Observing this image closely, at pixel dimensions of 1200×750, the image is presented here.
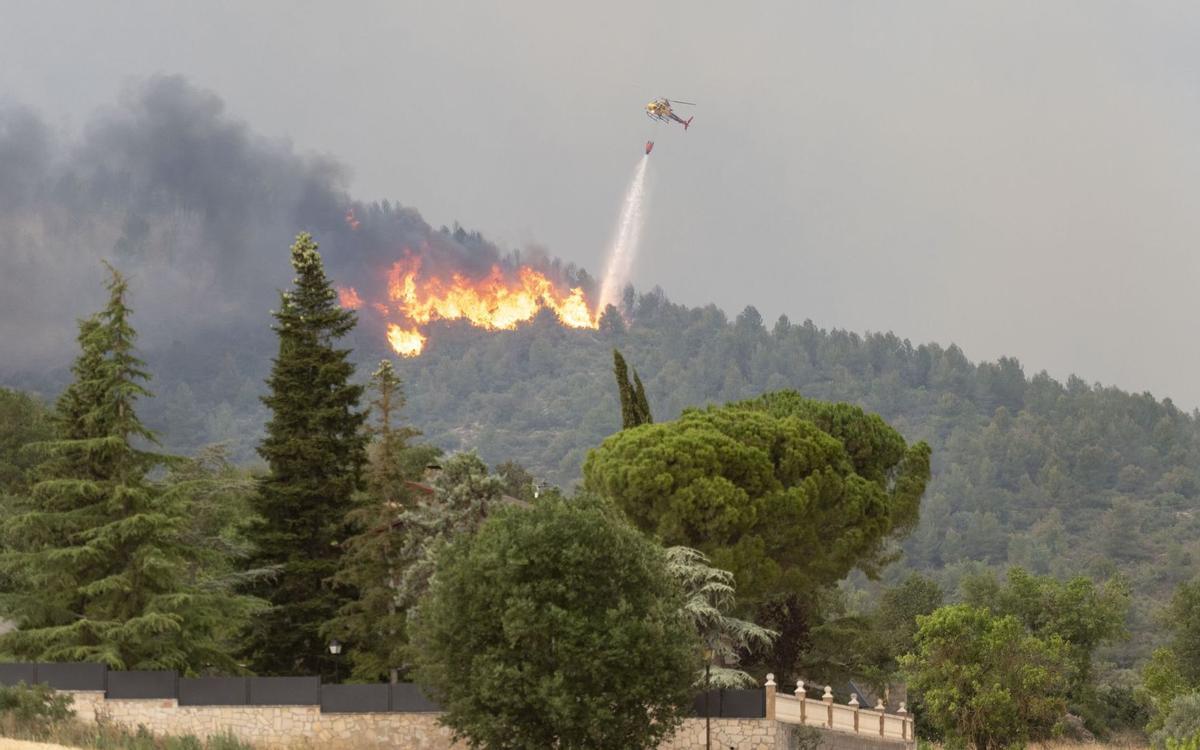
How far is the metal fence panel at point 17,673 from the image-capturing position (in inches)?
2205

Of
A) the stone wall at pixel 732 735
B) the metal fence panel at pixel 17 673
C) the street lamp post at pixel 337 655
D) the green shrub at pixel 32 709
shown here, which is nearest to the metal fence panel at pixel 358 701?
the street lamp post at pixel 337 655

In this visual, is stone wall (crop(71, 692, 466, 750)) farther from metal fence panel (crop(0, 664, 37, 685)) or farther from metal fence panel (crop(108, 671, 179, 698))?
metal fence panel (crop(0, 664, 37, 685))

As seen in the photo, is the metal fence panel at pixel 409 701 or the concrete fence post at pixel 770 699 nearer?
the metal fence panel at pixel 409 701

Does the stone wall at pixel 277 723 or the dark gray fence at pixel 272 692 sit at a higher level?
the dark gray fence at pixel 272 692

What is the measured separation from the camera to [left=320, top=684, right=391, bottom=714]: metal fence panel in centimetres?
5669

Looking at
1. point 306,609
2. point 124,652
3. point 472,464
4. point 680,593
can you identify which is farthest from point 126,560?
point 680,593

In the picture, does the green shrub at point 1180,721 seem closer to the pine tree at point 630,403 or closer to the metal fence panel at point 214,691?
the pine tree at point 630,403

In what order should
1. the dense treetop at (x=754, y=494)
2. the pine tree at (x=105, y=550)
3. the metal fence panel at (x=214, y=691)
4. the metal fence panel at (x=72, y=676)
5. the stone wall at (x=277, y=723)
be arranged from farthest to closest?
the dense treetop at (x=754, y=494) < the pine tree at (x=105, y=550) < the metal fence panel at (x=214, y=691) < the metal fence panel at (x=72, y=676) < the stone wall at (x=277, y=723)

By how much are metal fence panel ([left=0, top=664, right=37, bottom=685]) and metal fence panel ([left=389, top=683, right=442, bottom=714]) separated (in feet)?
36.4

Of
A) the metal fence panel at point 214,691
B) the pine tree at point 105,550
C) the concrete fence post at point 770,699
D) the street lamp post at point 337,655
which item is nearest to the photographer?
the metal fence panel at point 214,691

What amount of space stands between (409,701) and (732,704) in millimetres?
10195

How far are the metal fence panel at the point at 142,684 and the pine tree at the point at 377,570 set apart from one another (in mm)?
7957

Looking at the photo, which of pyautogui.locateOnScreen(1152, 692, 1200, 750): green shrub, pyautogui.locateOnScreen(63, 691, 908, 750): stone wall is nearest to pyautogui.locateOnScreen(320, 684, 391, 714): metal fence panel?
pyautogui.locateOnScreen(63, 691, 908, 750): stone wall

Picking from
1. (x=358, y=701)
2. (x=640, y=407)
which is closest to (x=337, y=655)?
(x=358, y=701)
